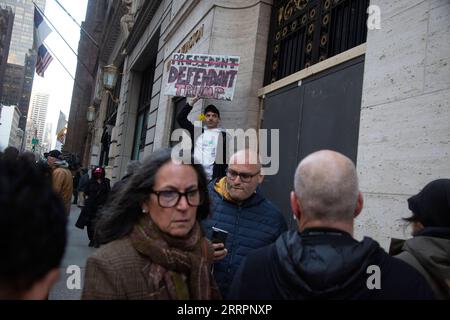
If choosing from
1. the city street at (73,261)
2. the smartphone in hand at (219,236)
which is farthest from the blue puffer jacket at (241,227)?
the city street at (73,261)

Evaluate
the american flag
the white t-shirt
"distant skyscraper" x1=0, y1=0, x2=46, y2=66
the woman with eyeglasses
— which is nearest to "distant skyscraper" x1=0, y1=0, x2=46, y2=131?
"distant skyscraper" x1=0, y1=0, x2=46, y2=66

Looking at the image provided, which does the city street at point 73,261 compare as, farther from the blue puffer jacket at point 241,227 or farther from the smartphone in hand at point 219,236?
the blue puffer jacket at point 241,227

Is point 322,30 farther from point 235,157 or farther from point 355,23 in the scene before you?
point 235,157

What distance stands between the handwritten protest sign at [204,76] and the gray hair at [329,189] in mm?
5277

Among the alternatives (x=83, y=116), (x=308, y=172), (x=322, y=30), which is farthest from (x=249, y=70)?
(x=83, y=116)

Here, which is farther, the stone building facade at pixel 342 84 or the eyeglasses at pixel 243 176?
the stone building facade at pixel 342 84

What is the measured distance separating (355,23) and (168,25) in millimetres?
7372

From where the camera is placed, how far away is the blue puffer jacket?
9.32 ft

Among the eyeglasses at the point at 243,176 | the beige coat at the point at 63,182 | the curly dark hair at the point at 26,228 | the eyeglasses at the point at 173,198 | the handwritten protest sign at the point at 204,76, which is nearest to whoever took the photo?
the curly dark hair at the point at 26,228

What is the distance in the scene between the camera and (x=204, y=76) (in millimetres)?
7016

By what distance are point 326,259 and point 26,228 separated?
100 cm

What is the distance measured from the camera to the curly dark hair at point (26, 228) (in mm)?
916

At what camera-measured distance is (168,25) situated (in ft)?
37.9
